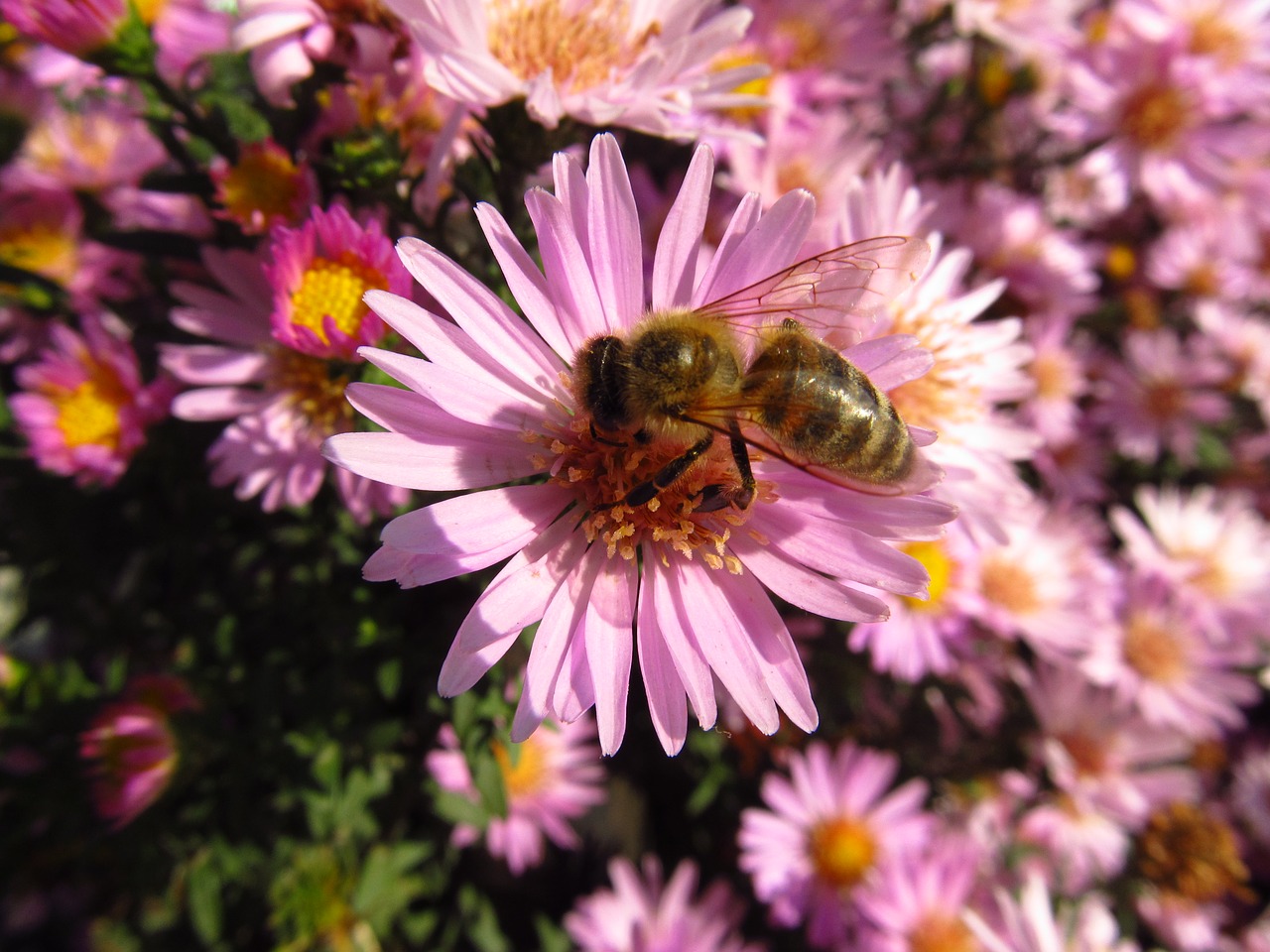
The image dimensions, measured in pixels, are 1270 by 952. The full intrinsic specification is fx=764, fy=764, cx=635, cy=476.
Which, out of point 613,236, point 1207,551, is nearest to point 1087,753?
point 1207,551

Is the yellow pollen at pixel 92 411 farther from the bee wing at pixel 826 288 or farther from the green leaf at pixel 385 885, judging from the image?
the bee wing at pixel 826 288

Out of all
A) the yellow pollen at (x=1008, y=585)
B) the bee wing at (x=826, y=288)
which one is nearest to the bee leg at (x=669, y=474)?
the bee wing at (x=826, y=288)

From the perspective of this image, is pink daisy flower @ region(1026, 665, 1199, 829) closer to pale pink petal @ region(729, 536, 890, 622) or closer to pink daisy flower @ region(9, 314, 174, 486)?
pale pink petal @ region(729, 536, 890, 622)

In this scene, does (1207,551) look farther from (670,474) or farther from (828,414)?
(670,474)

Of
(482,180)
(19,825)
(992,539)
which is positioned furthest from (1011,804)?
(19,825)

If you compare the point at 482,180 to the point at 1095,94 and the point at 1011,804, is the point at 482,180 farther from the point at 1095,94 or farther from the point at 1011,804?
the point at 1011,804

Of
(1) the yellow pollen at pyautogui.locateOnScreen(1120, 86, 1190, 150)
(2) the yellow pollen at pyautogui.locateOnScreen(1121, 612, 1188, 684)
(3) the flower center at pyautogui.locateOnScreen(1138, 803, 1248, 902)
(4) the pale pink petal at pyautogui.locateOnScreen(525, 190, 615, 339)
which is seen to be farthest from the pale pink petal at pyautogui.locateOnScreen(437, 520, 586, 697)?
(1) the yellow pollen at pyautogui.locateOnScreen(1120, 86, 1190, 150)
